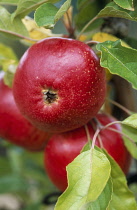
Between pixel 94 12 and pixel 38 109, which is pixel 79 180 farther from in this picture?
pixel 94 12

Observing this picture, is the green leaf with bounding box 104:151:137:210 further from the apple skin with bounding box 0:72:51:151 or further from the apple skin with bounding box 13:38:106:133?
the apple skin with bounding box 0:72:51:151

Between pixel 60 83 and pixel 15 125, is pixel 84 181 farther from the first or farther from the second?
pixel 15 125

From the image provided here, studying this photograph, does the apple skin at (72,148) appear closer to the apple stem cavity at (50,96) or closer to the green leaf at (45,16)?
the apple stem cavity at (50,96)

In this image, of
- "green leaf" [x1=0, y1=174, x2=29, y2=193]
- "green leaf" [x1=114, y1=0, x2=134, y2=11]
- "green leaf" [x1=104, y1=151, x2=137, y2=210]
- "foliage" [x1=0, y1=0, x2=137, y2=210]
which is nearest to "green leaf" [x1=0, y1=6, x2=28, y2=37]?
"foliage" [x1=0, y1=0, x2=137, y2=210]

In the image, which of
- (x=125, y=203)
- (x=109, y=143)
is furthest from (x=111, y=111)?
(x=125, y=203)

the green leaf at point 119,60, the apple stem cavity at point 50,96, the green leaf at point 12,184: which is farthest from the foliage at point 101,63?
the green leaf at point 12,184

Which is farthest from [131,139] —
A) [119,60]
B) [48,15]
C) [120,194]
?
[48,15]
